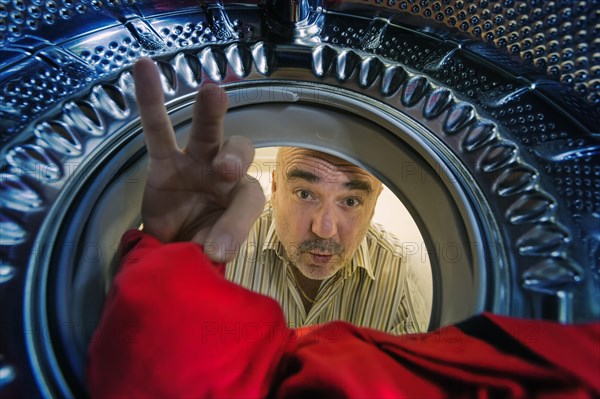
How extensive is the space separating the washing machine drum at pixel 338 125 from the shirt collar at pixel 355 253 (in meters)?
0.29

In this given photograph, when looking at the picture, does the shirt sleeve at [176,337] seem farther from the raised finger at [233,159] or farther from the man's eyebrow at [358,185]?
the man's eyebrow at [358,185]

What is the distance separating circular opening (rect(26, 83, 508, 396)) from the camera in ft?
1.16

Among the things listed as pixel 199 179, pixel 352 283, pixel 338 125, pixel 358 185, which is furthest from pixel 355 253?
pixel 199 179

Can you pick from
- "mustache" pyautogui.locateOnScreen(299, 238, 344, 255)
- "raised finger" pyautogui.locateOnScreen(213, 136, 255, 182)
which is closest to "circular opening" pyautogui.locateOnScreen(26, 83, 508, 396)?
"raised finger" pyautogui.locateOnScreen(213, 136, 255, 182)

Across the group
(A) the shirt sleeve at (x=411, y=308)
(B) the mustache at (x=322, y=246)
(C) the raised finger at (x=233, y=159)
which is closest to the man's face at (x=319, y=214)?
(B) the mustache at (x=322, y=246)

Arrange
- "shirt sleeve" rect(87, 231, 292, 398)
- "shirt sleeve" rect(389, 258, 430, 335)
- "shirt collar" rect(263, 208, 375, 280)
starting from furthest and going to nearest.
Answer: "shirt collar" rect(263, 208, 375, 280)
"shirt sleeve" rect(389, 258, 430, 335)
"shirt sleeve" rect(87, 231, 292, 398)

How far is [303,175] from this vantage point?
67cm

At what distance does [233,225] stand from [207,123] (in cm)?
8

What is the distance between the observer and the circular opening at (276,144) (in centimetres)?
35

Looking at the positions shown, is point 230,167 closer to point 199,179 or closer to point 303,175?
point 199,179

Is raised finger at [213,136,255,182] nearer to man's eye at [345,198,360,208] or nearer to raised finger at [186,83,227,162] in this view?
raised finger at [186,83,227,162]

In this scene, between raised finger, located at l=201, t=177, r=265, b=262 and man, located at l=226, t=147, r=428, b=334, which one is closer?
raised finger, located at l=201, t=177, r=265, b=262

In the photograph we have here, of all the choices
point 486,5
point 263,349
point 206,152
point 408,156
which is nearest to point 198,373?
point 263,349

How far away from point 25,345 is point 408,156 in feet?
1.23
